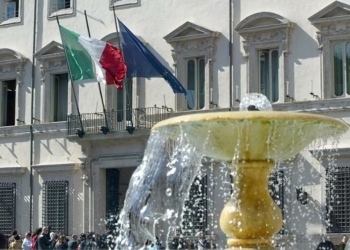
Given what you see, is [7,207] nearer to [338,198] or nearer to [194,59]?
[194,59]

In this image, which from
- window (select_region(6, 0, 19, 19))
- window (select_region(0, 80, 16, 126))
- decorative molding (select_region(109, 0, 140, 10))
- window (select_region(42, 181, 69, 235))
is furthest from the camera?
window (select_region(6, 0, 19, 19))

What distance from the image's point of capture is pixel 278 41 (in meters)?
26.8

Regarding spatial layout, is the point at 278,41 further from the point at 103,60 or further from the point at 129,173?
the point at 129,173

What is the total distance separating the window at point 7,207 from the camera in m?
31.9

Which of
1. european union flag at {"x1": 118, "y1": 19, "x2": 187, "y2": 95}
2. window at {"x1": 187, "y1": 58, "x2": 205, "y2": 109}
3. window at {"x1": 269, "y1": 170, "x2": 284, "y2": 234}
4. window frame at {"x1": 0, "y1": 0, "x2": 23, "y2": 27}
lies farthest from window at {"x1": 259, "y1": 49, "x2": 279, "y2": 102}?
window frame at {"x1": 0, "y1": 0, "x2": 23, "y2": 27}

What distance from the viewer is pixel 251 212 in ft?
43.4

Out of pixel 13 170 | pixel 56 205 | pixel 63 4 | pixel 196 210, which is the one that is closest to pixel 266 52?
pixel 196 210

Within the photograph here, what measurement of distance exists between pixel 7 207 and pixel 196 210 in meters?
7.07

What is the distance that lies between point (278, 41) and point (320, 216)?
4.72 meters

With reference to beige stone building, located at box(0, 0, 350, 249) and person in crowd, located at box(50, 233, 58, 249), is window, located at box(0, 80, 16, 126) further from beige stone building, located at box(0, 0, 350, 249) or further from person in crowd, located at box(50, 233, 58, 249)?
person in crowd, located at box(50, 233, 58, 249)

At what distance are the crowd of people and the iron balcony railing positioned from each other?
3.03 m

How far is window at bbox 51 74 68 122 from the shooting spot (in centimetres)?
3153

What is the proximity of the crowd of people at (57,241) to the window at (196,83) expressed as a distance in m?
4.35

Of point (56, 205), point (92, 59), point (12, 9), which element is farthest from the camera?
point (12, 9)
